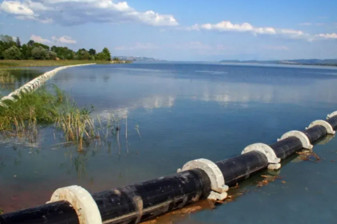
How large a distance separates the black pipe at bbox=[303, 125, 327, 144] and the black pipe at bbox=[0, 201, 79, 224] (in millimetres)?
8240

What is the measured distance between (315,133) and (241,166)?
16.1 ft

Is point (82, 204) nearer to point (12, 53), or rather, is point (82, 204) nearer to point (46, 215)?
point (46, 215)

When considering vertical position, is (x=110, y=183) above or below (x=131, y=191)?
below

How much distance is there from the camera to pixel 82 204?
4.43 meters

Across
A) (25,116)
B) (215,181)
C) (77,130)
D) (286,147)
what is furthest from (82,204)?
(25,116)

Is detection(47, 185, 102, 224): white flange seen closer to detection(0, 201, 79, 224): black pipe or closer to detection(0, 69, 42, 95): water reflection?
detection(0, 201, 79, 224): black pipe

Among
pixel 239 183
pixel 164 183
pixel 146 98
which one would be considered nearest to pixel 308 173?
pixel 239 183

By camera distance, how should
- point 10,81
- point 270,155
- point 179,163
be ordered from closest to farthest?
point 270,155 → point 179,163 → point 10,81

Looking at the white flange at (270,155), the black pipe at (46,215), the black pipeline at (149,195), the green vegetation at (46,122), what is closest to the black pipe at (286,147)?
the black pipeline at (149,195)

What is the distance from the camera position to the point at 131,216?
5.02 metres

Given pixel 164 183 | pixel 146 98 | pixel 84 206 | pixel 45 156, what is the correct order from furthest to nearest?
1. pixel 146 98
2. pixel 45 156
3. pixel 164 183
4. pixel 84 206

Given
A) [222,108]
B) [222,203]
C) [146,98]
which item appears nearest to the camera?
[222,203]

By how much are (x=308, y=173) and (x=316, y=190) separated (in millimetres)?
999

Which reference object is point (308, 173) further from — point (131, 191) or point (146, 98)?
point (146, 98)
